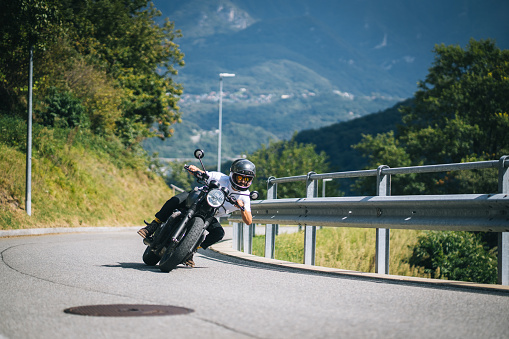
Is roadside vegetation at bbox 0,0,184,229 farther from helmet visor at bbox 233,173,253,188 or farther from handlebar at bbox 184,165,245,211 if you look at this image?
helmet visor at bbox 233,173,253,188

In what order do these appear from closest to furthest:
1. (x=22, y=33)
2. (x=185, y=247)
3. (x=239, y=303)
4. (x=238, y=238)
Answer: (x=239, y=303)
(x=185, y=247)
(x=238, y=238)
(x=22, y=33)

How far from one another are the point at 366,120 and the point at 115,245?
154980 mm

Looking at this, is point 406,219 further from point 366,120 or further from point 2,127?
point 366,120

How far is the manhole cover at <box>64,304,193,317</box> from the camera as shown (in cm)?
599

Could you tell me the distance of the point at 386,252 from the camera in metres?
9.47

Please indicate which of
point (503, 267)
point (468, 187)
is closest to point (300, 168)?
point (468, 187)

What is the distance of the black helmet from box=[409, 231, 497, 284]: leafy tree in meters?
8.93

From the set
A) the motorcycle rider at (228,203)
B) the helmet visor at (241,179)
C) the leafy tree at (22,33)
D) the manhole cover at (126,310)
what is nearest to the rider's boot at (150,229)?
the motorcycle rider at (228,203)

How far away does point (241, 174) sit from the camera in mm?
9617

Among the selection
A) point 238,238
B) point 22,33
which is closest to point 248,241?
point 238,238

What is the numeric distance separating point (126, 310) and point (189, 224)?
130 inches

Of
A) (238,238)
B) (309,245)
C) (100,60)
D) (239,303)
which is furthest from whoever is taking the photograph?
(100,60)

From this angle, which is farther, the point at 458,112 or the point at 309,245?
the point at 458,112

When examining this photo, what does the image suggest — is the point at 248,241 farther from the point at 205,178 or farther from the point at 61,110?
the point at 61,110
